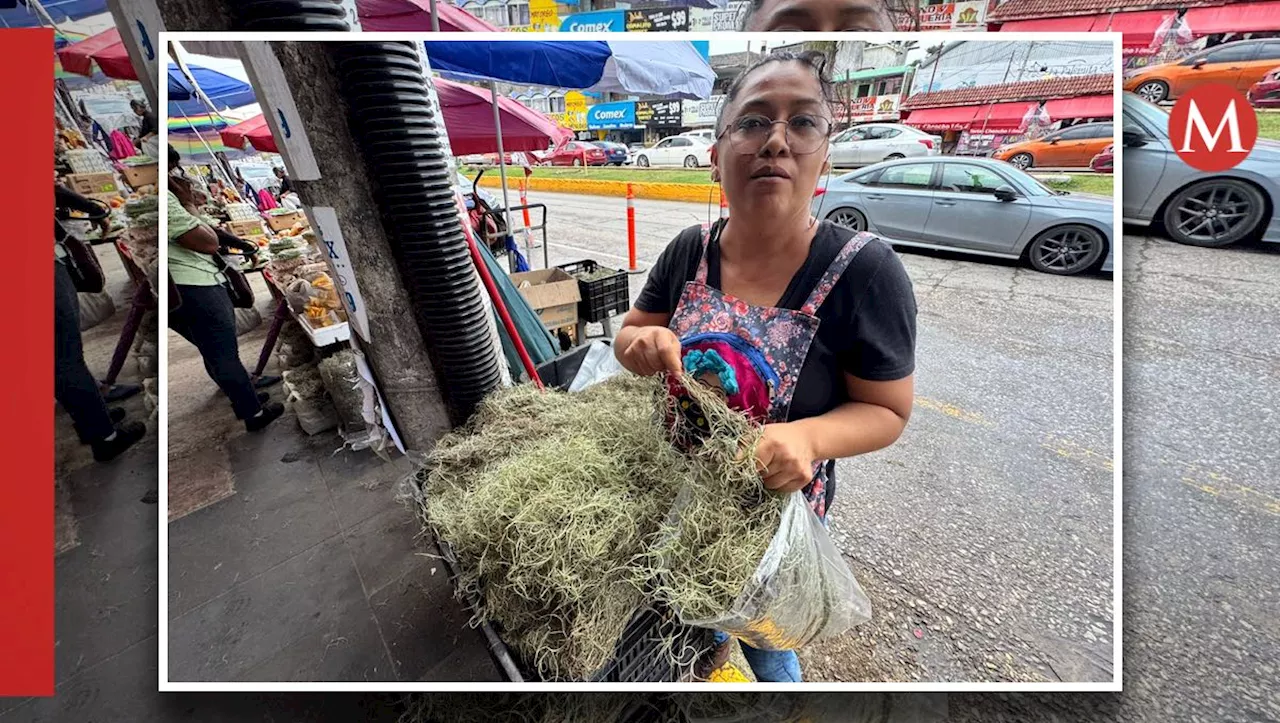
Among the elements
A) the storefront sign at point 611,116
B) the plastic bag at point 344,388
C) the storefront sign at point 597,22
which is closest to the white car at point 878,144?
the storefront sign at point 597,22

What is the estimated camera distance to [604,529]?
892 millimetres

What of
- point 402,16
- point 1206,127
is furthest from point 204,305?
point 1206,127

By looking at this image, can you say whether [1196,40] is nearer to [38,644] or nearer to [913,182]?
[913,182]

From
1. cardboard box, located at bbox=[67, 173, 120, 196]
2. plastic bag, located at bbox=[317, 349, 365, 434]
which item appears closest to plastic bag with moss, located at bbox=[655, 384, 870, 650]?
plastic bag, located at bbox=[317, 349, 365, 434]

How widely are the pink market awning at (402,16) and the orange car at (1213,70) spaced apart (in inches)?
55.7

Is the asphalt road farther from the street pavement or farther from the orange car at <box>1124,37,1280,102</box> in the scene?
the orange car at <box>1124,37,1280,102</box>

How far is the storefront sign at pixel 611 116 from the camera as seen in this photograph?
163 cm

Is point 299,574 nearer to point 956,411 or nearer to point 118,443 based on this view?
point 118,443

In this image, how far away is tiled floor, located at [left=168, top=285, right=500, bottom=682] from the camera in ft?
5.28

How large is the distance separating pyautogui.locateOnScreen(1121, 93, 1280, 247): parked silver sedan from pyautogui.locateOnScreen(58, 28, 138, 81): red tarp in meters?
2.19

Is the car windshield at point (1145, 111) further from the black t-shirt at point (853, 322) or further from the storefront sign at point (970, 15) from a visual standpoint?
the black t-shirt at point (853, 322)

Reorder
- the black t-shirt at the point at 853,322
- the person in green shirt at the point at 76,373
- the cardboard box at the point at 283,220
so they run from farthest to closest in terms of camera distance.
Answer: the cardboard box at the point at 283,220 → the person in green shirt at the point at 76,373 → the black t-shirt at the point at 853,322

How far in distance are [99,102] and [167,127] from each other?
440 centimetres

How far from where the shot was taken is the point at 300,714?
147 cm
